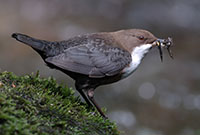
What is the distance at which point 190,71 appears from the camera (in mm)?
9289

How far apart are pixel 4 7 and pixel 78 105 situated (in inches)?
370

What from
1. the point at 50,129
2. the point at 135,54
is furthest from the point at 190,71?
the point at 50,129

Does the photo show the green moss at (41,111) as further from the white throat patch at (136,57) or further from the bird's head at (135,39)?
the bird's head at (135,39)

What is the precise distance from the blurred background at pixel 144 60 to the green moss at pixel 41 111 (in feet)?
10.4

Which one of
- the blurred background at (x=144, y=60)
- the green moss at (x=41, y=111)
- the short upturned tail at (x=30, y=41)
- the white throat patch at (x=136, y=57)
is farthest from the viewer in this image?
the blurred background at (x=144, y=60)

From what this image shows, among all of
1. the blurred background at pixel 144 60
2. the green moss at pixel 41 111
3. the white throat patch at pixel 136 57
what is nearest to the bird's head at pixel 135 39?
the white throat patch at pixel 136 57

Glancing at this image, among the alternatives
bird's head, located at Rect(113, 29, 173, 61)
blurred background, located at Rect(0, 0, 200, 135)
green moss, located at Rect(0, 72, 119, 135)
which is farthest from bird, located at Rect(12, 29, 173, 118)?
blurred background, located at Rect(0, 0, 200, 135)

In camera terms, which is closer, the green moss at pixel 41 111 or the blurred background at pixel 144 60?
the green moss at pixel 41 111

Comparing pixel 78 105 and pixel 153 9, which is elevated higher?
pixel 153 9

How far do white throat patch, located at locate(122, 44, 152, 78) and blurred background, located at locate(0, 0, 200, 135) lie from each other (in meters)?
2.84

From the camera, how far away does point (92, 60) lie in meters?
4.18

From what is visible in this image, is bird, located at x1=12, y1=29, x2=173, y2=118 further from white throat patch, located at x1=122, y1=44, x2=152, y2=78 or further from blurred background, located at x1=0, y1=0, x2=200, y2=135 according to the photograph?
blurred background, located at x1=0, y1=0, x2=200, y2=135

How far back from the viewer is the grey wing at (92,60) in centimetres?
406

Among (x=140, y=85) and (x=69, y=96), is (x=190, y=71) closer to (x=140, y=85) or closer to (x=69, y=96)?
(x=140, y=85)
